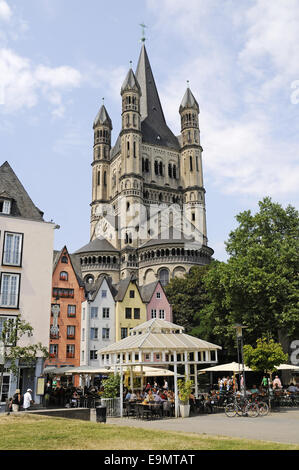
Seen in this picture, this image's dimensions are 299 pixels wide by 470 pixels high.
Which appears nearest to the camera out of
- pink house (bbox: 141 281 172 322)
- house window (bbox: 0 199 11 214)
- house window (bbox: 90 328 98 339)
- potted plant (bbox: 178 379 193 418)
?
potted plant (bbox: 178 379 193 418)

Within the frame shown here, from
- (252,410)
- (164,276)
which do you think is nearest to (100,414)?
(252,410)

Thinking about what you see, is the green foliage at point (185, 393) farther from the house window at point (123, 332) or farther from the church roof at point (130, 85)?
the church roof at point (130, 85)

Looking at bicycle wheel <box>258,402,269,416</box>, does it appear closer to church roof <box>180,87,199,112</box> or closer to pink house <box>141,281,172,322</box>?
pink house <box>141,281,172,322</box>

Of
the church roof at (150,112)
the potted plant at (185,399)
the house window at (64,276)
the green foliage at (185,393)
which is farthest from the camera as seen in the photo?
the church roof at (150,112)

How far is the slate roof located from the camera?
30.0m

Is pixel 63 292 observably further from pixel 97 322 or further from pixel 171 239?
pixel 171 239

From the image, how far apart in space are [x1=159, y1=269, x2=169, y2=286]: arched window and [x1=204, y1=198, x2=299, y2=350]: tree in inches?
1629

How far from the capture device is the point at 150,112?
390 ft

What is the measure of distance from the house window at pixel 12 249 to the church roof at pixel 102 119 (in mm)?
93541

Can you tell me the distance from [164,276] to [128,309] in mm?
31781

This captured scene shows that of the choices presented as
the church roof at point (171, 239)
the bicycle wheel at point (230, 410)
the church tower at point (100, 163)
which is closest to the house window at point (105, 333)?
the bicycle wheel at point (230, 410)

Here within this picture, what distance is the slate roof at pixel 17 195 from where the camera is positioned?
30.0m

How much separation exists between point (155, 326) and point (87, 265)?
219 ft

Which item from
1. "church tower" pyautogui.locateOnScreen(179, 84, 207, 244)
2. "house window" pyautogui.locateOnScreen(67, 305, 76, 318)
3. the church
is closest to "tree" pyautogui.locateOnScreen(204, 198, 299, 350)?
"house window" pyautogui.locateOnScreen(67, 305, 76, 318)
